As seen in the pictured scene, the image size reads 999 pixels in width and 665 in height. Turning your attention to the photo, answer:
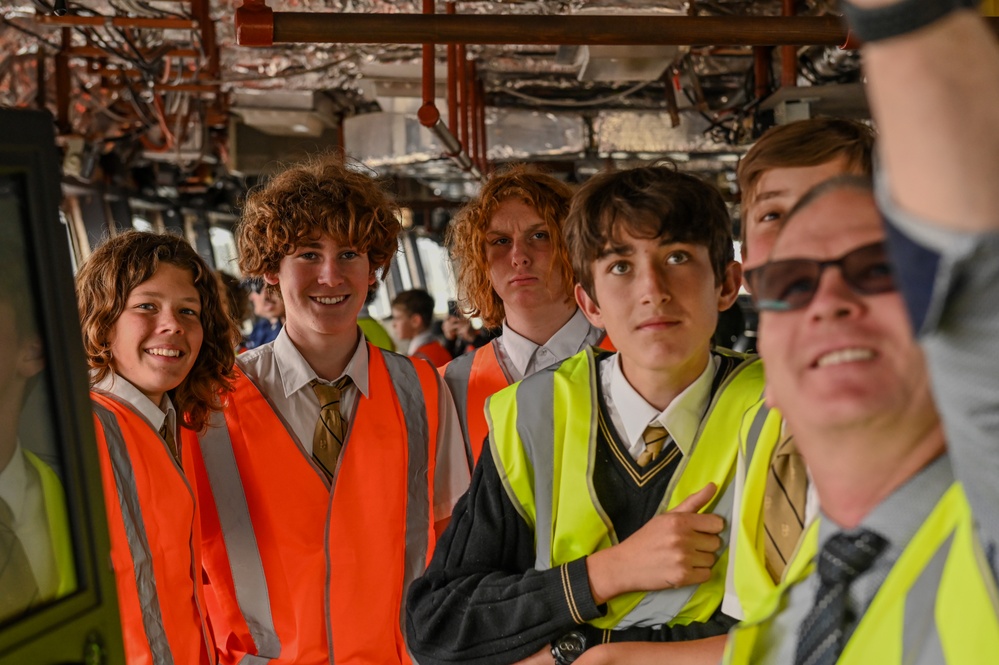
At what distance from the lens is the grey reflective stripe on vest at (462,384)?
277cm

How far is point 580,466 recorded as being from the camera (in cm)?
169

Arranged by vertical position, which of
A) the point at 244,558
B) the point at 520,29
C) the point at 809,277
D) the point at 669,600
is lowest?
the point at 244,558

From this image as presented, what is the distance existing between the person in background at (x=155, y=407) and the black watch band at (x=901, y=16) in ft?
6.40

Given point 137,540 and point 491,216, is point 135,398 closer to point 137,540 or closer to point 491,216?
point 137,540

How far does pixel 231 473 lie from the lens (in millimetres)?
2543

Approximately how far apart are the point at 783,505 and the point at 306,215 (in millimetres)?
1618

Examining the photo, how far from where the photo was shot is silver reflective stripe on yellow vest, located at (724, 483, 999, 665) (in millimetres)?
839

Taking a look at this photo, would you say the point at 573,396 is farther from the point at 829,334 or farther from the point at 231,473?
the point at 231,473

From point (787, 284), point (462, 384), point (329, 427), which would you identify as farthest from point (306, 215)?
point (787, 284)

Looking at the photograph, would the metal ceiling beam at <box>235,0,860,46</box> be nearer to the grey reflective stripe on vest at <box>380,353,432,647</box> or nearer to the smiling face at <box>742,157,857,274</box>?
the smiling face at <box>742,157,857,274</box>

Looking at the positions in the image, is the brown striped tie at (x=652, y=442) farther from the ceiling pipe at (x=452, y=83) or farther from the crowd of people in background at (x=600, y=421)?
the ceiling pipe at (x=452, y=83)

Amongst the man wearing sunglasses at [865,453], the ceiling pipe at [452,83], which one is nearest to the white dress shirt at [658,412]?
the man wearing sunglasses at [865,453]

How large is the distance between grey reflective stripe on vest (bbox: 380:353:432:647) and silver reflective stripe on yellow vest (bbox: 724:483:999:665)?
1728 millimetres

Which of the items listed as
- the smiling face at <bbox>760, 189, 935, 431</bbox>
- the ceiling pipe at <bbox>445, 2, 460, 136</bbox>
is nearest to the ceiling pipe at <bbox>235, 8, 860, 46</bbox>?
the smiling face at <bbox>760, 189, 935, 431</bbox>
